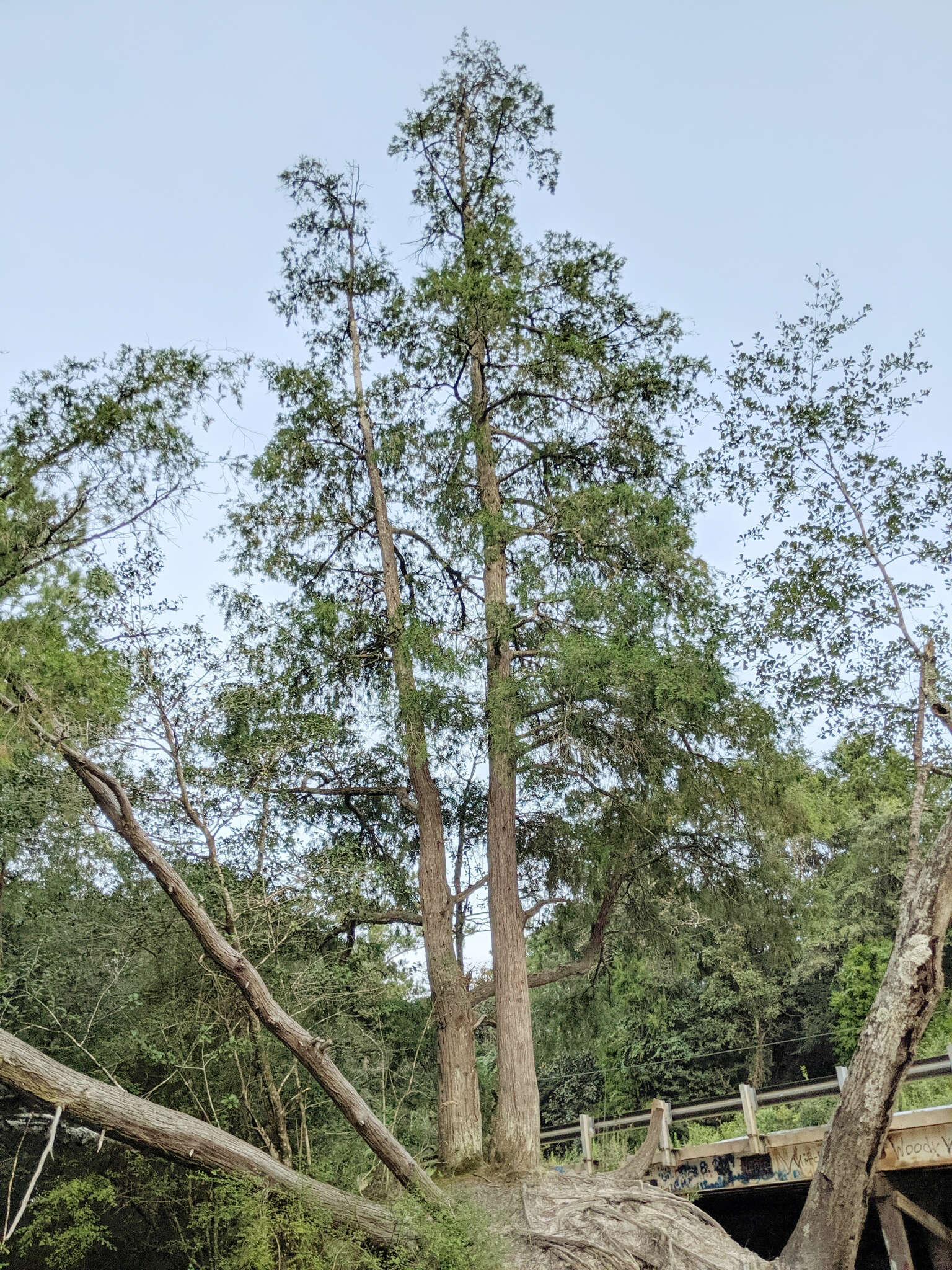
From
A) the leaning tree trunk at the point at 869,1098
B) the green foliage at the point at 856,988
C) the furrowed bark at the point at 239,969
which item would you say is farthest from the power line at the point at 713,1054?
the leaning tree trunk at the point at 869,1098

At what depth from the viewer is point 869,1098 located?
6480 millimetres

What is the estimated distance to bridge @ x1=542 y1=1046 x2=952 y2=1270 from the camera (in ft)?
26.2

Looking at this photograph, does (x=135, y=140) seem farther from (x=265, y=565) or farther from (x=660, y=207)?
(x=660, y=207)

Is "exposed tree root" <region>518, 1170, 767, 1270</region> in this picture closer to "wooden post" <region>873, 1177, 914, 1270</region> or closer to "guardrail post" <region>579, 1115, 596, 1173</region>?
"wooden post" <region>873, 1177, 914, 1270</region>

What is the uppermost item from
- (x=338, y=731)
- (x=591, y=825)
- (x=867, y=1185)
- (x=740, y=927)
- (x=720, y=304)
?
(x=720, y=304)

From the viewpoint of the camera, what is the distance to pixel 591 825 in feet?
33.5

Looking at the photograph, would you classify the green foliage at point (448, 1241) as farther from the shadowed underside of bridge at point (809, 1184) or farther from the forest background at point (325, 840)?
the shadowed underside of bridge at point (809, 1184)

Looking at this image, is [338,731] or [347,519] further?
[347,519]

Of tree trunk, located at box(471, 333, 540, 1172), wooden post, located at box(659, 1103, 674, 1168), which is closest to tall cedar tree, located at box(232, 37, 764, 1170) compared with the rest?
tree trunk, located at box(471, 333, 540, 1172)

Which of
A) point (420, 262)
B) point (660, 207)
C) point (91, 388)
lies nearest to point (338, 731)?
point (91, 388)

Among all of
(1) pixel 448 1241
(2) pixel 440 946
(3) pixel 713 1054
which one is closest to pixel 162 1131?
(1) pixel 448 1241

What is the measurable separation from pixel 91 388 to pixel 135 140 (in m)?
4.54

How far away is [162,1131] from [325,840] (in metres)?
4.24

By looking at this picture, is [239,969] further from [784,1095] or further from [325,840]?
[784,1095]
